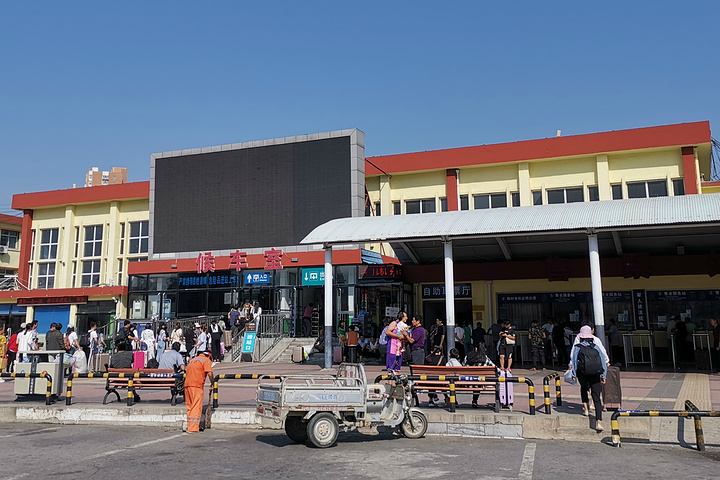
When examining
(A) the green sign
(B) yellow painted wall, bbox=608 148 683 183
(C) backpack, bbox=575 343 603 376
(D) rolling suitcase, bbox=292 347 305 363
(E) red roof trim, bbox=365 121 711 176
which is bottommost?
(D) rolling suitcase, bbox=292 347 305 363

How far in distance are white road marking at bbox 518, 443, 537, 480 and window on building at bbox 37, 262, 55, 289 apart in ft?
125

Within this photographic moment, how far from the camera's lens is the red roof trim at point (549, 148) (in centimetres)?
2689

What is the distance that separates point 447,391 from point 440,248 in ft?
42.2

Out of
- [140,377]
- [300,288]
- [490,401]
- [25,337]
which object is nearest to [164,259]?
[300,288]

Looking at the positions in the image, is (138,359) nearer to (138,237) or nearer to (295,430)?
(295,430)

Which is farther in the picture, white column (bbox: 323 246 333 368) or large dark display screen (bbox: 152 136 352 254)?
large dark display screen (bbox: 152 136 352 254)

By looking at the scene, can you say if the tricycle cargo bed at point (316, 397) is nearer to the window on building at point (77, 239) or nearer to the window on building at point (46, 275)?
the window on building at point (77, 239)

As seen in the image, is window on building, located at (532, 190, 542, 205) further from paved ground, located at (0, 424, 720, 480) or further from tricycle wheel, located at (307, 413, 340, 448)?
tricycle wheel, located at (307, 413, 340, 448)

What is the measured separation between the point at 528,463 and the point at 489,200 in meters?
23.3

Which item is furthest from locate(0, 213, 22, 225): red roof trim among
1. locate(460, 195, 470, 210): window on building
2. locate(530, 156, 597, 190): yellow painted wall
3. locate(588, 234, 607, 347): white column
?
locate(588, 234, 607, 347): white column

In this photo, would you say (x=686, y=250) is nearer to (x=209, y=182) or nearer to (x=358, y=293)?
(x=358, y=293)

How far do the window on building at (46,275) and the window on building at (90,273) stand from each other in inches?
103

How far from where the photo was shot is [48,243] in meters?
40.4

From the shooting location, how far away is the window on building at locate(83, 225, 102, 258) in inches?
1529
